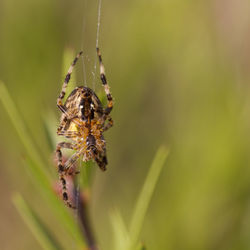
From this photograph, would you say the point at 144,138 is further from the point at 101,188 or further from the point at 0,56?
the point at 0,56

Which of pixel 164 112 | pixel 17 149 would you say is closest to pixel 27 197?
pixel 17 149

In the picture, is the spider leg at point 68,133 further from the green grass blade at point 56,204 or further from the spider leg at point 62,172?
the green grass blade at point 56,204

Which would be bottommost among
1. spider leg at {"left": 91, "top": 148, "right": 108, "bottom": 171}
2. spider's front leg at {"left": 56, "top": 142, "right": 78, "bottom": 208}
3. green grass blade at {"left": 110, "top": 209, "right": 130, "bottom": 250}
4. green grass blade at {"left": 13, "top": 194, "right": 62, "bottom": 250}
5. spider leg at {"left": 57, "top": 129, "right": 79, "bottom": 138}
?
green grass blade at {"left": 110, "top": 209, "right": 130, "bottom": 250}

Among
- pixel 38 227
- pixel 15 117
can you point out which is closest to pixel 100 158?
pixel 38 227

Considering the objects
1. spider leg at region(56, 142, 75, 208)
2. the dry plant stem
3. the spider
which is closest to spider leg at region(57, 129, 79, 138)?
the spider

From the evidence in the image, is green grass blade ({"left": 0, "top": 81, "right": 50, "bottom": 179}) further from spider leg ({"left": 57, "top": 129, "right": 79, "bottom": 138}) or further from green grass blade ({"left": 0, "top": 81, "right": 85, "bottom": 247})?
spider leg ({"left": 57, "top": 129, "right": 79, "bottom": 138})

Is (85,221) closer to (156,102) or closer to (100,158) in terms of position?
(100,158)
